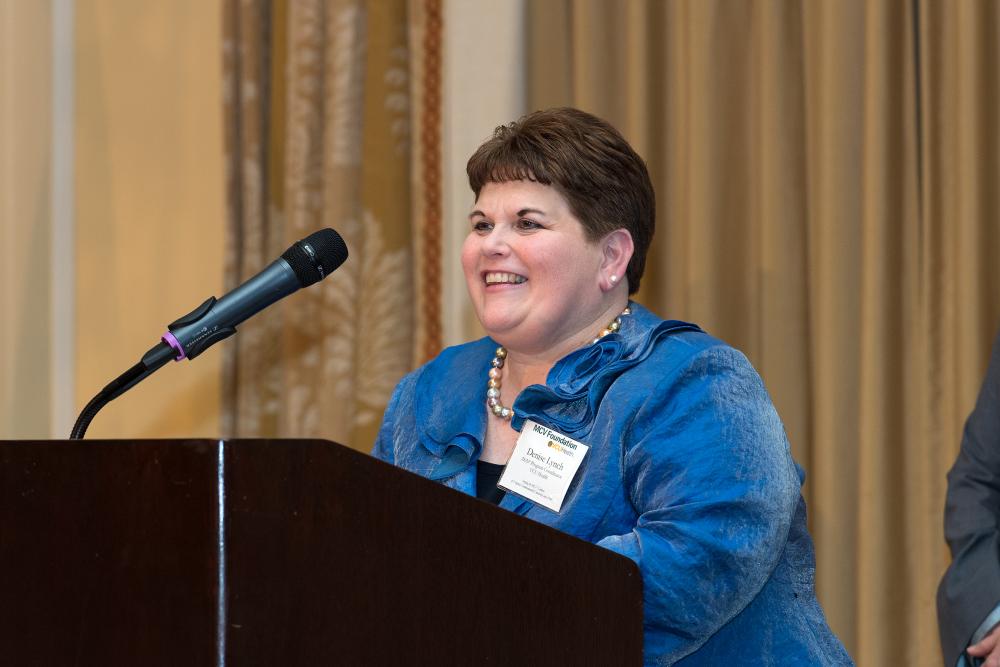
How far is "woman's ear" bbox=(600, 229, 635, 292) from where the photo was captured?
210 cm

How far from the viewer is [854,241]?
2754 millimetres

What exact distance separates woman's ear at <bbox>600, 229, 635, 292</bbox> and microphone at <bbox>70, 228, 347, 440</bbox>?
588 mm

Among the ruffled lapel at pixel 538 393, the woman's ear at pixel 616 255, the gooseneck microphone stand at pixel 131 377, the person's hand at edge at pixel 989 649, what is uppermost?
the woman's ear at pixel 616 255

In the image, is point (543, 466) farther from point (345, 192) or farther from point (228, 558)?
point (345, 192)

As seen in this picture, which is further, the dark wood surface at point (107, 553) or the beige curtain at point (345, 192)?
the beige curtain at point (345, 192)

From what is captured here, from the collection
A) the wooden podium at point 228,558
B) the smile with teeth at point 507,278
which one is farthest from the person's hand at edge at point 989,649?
the wooden podium at point 228,558

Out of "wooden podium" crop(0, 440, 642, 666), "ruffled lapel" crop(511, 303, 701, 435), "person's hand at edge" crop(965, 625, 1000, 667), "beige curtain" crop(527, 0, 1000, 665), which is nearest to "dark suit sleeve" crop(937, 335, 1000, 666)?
"person's hand at edge" crop(965, 625, 1000, 667)

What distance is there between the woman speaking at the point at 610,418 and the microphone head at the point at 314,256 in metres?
0.38

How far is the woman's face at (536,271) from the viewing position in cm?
204

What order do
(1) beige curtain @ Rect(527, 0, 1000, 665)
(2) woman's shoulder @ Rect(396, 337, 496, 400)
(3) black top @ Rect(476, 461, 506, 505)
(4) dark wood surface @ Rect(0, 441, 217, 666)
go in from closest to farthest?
(4) dark wood surface @ Rect(0, 441, 217, 666)
(3) black top @ Rect(476, 461, 506, 505)
(2) woman's shoulder @ Rect(396, 337, 496, 400)
(1) beige curtain @ Rect(527, 0, 1000, 665)

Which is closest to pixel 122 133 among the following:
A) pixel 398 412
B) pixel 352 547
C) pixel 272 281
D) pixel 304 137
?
pixel 304 137

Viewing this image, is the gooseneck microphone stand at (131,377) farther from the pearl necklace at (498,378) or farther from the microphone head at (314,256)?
the pearl necklace at (498,378)

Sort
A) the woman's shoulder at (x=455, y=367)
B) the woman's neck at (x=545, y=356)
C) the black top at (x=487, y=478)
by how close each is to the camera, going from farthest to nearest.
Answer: the woman's shoulder at (x=455, y=367), the woman's neck at (x=545, y=356), the black top at (x=487, y=478)

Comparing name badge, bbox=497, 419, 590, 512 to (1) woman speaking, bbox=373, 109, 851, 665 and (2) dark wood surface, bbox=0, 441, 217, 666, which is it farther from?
(2) dark wood surface, bbox=0, 441, 217, 666
